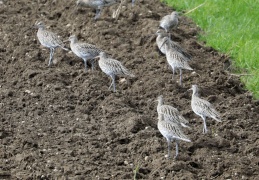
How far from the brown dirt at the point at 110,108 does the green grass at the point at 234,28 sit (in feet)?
0.95

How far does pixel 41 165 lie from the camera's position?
9.27m

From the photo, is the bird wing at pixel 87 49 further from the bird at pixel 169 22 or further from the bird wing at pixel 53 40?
the bird at pixel 169 22

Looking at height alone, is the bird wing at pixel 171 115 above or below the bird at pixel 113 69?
below

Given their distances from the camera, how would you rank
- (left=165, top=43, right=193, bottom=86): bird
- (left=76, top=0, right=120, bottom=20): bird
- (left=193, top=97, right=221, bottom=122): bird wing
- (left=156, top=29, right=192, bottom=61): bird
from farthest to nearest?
(left=76, top=0, right=120, bottom=20): bird, (left=156, top=29, right=192, bottom=61): bird, (left=165, top=43, right=193, bottom=86): bird, (left=193, top=97, right=221, bottom=122): bird wing

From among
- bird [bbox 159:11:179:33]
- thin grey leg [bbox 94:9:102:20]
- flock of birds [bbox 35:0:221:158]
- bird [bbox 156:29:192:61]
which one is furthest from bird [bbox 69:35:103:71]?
thin grey leg [bbox 94:9:102:20]

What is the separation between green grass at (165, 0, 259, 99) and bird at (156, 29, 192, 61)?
1122 mm

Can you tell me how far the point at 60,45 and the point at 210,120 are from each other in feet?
11.0

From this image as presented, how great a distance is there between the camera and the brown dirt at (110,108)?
936 centimetres

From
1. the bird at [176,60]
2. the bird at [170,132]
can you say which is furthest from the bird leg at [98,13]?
the bird at [170,132]

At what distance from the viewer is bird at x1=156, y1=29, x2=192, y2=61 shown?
42.2 ft

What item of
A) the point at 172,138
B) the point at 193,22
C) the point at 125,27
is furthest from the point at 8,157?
the point at 193,22

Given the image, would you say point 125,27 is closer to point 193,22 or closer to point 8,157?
point 193,22

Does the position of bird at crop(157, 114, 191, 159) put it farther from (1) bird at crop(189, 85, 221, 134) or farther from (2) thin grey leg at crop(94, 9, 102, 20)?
(2) thin grey leg at crop(94, 9, 102, 20)

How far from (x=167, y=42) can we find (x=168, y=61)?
2.09 ft
